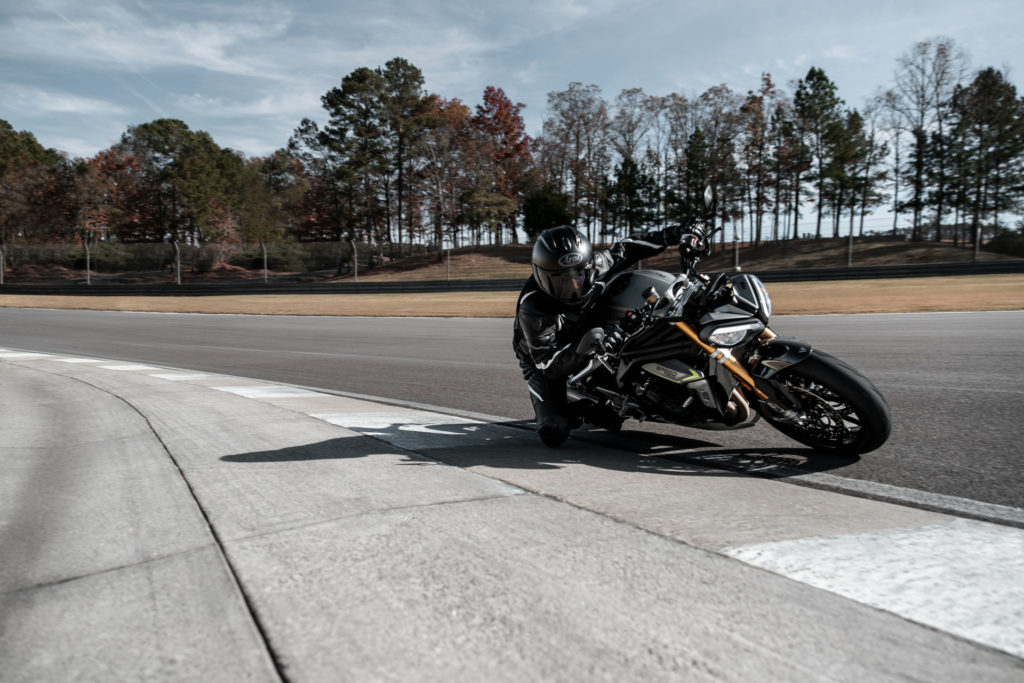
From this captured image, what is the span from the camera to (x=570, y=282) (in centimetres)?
411

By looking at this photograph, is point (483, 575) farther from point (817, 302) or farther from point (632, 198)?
point (632, 198)

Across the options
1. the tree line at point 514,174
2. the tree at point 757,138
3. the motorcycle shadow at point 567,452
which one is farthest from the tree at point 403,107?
the motorcycle shadow at point 567,452

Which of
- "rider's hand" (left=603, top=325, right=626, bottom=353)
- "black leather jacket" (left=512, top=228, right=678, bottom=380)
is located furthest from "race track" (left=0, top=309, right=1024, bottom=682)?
"rider's hand" (left=603, top=325, right=626, bottom=353)

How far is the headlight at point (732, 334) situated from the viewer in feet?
11.9

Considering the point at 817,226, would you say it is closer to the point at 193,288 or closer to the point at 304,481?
the point at 193,288

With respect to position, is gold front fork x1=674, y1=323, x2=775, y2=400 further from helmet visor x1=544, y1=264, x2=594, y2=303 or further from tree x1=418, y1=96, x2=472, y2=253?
tree x1=418, y1=96, x2=472, y2=253

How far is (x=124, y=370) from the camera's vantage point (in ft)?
32.4

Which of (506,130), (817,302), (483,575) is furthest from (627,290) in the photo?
(506,130)

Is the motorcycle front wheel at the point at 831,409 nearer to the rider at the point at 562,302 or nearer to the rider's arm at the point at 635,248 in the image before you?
the rider at the point at 562,302

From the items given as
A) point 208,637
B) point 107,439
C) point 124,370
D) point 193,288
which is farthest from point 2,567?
point 193,288

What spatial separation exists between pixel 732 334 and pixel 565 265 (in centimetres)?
110

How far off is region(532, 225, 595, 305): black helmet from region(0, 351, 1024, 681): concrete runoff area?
1.10 metres

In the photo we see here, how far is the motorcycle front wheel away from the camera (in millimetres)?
3330

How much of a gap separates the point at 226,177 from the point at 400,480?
239 feet
